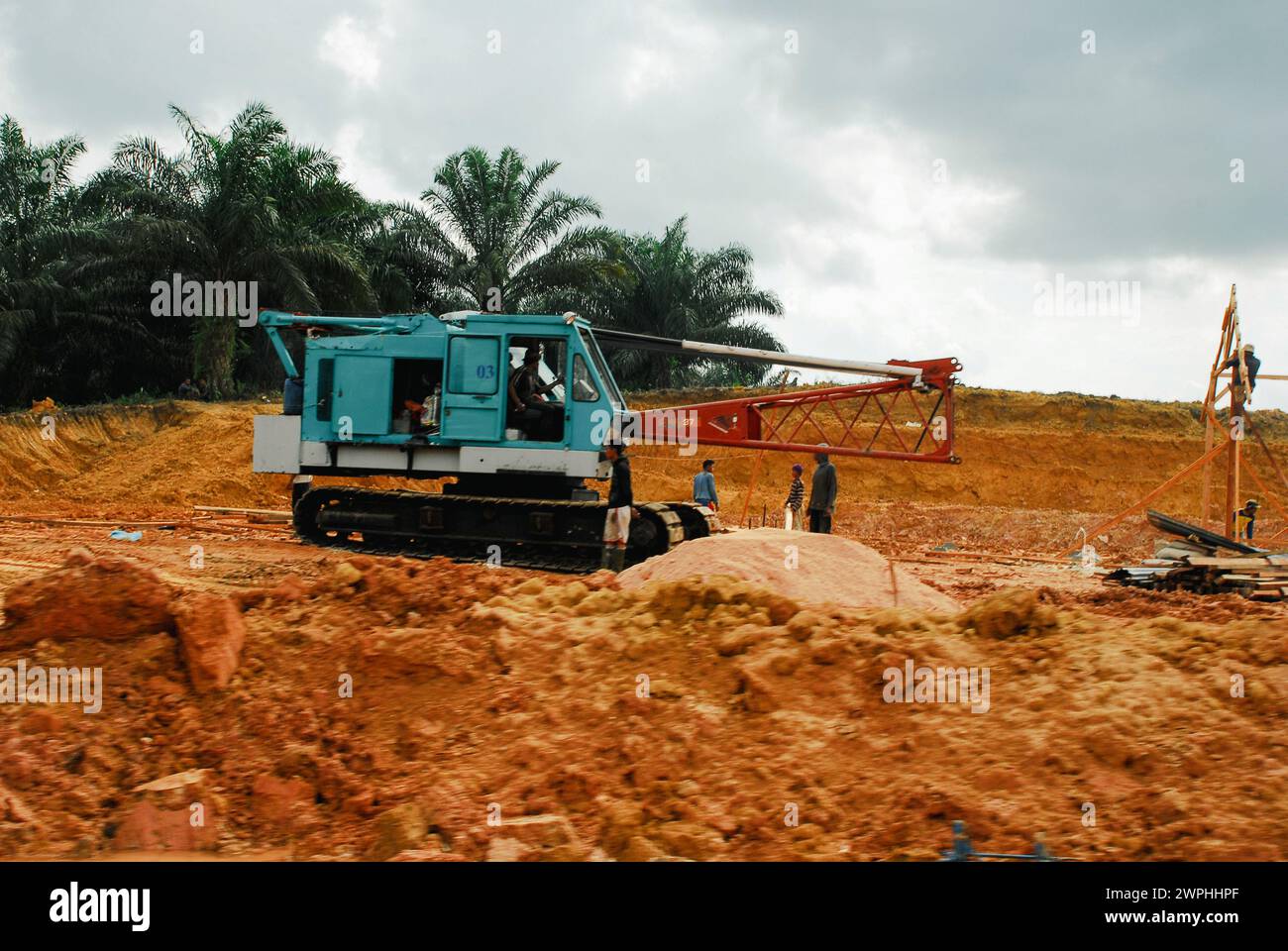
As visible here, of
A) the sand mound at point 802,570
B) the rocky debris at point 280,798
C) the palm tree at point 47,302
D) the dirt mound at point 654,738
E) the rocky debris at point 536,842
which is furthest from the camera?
the palm tree at point 47,302

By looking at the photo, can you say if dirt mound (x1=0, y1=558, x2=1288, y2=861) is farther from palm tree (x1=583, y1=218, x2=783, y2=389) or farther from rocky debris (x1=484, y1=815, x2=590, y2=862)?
palm tree (x1=583, y1=218, x2=783, y2=389)

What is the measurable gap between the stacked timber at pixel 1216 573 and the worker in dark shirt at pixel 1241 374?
2.02 meters

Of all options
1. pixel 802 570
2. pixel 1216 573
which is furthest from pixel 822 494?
pixel 802 570

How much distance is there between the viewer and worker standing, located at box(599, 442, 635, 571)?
37.7ft

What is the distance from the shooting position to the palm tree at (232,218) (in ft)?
73.9

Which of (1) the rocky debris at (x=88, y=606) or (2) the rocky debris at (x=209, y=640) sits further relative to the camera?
(1) the rocky debris at (x=88, y=606)

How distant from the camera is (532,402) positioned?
41.0 ft

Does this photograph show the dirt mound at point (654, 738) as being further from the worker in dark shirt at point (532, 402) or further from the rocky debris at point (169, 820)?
the worker in dark shirt at point (532, 402)

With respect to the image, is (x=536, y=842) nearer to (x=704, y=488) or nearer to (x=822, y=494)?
(x=822, y=494)

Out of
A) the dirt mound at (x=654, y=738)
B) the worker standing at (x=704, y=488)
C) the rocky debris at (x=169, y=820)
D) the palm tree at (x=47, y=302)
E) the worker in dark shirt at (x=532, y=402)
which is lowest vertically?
the rocky debris at (x=169, y=820)

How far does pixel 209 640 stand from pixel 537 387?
6.77 metres

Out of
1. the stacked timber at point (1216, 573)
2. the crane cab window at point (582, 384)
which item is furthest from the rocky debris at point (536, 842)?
the stacked timber at point (1216, 573)

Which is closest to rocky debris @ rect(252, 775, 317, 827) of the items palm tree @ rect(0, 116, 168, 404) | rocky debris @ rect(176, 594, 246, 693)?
rocky debris @ rect(176, 594, 246, 693)

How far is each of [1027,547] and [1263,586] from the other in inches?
322
